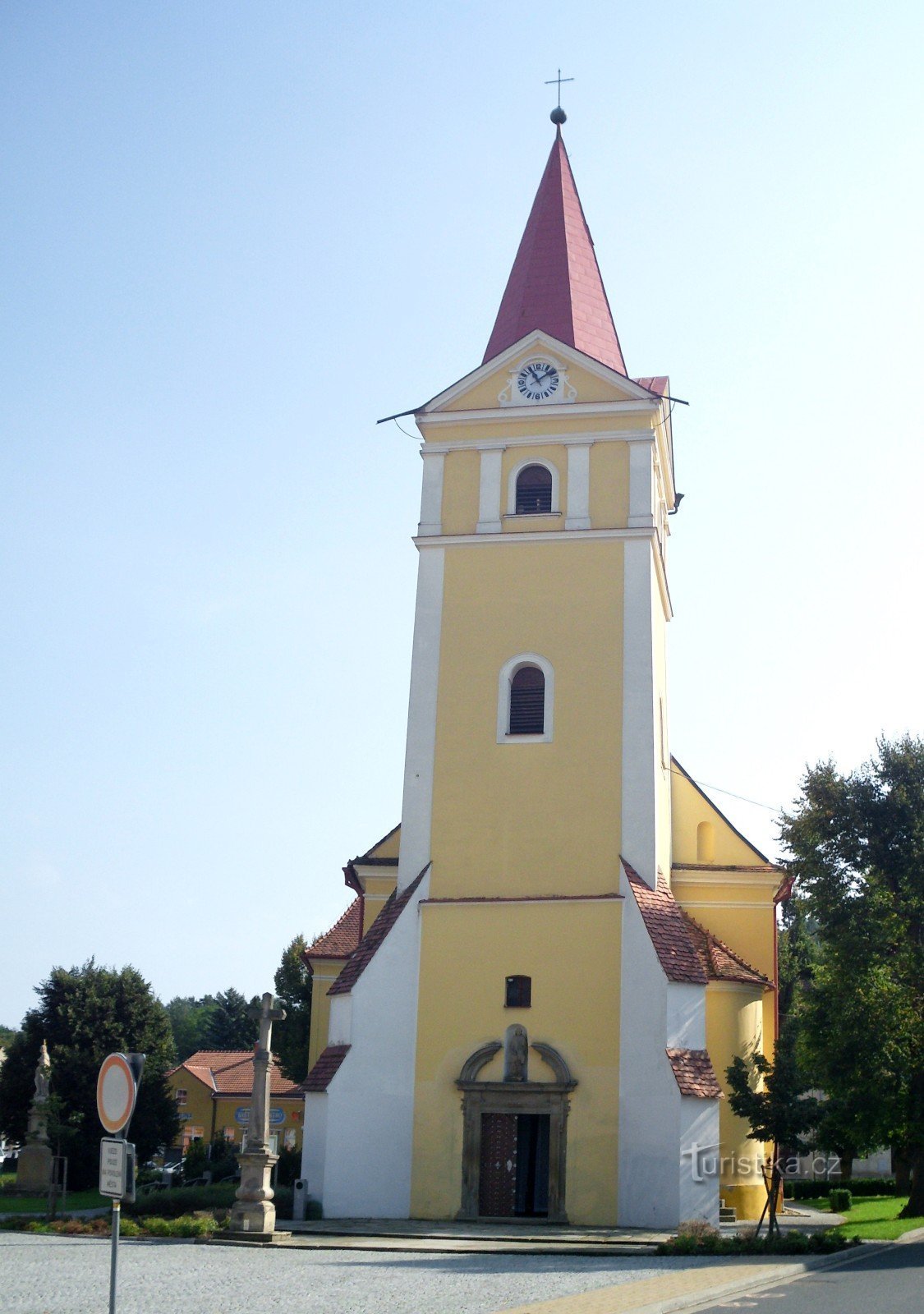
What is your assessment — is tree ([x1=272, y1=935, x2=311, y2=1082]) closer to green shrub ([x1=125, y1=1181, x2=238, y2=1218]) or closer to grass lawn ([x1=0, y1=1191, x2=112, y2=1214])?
grass lawn ([x1=0, y1=1191, x2=112, y2=1214])

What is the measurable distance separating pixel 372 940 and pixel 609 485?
9565 mm

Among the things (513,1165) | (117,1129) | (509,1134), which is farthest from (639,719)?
(117,1129)

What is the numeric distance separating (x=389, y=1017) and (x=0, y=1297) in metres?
11.7

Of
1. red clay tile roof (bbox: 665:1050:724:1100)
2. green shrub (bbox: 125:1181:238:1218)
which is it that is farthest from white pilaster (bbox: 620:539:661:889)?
green shrub (bbox: 125:1181:238:1218)

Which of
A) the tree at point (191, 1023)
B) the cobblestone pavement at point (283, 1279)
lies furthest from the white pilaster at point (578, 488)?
the tree at point (191, 1023)

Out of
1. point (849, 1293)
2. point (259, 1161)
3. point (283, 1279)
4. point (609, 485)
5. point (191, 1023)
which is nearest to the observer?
point (849, 1293)

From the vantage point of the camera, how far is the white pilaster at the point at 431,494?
89.6ft

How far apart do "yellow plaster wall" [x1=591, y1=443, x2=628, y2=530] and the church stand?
0.16 ft

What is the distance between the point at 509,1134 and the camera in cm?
2333

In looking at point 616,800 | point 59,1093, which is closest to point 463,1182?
point 616,800

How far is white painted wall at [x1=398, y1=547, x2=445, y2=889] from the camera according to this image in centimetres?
2527

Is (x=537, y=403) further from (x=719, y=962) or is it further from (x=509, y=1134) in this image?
(x=509, y=1134)

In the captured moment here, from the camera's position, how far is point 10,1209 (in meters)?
27.4

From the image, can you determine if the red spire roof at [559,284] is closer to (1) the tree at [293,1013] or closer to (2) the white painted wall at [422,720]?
(2) the white painted wall at [422,720]
